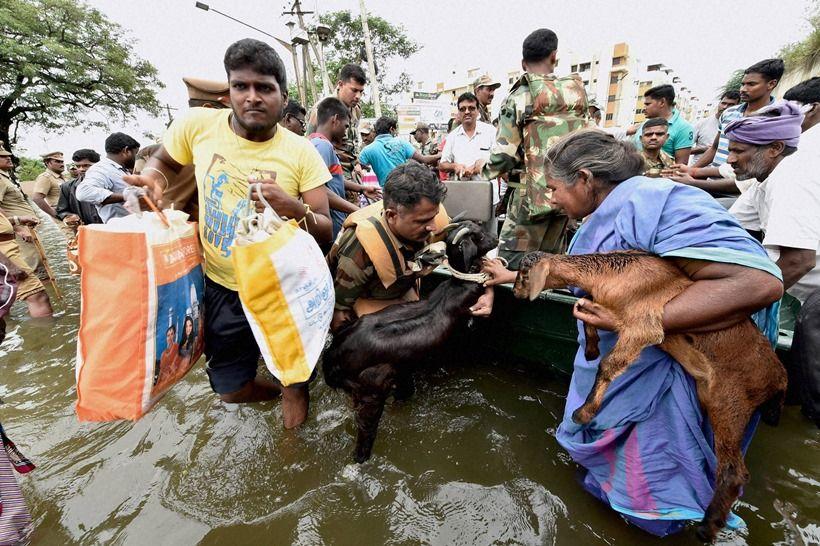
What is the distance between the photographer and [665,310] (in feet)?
4.52

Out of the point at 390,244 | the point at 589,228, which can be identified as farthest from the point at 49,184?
the point at 589,228

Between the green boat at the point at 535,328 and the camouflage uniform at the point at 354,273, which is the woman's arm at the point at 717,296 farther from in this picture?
the camouflage uniform at the point at 354,273

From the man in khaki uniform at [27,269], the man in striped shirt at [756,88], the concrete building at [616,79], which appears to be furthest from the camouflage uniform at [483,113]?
the concrete building at [616,79]

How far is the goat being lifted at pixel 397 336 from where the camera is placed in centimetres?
222

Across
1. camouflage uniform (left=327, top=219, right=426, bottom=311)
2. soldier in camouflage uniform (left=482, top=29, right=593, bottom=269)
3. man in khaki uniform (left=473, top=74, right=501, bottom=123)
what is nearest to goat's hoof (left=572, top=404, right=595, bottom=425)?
camouflage uniform (left=327, top=219, right=426, bottom=311)

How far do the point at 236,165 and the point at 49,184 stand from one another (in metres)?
7.48

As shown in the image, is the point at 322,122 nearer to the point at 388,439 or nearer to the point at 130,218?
the point at 130,218

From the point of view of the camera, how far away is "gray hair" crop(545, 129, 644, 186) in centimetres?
159

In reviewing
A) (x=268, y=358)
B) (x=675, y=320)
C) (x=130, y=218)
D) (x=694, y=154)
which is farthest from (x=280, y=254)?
(x=694, y=154)

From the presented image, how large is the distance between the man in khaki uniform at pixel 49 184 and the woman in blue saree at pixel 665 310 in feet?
27.5

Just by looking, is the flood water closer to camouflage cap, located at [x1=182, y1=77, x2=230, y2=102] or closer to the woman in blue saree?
the woman in blue saree

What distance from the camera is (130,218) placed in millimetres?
1600

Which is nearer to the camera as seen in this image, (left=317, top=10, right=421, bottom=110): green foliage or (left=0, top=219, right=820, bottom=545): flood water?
(left=0, top=219, right=820, bottom=545): flood water

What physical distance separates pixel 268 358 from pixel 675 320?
172 centimetres
